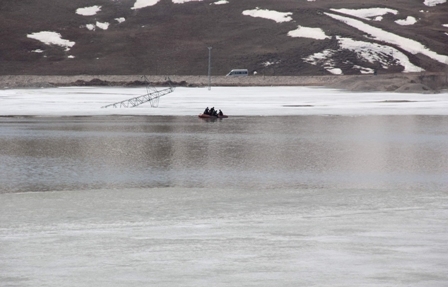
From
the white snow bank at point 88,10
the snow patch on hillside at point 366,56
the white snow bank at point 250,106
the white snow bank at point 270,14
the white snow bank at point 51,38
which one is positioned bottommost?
the white snow bank at point 250,106

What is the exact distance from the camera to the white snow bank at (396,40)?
144875 mm

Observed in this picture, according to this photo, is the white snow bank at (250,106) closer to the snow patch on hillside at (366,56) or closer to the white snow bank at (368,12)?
the snow patch on hillside at (366,56)

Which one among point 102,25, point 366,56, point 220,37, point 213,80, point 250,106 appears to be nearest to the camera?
point 250,106

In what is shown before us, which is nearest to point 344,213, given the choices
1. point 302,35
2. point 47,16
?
point 302,35

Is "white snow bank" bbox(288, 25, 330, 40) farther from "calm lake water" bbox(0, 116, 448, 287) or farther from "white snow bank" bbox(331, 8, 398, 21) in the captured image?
"calm lake water" bbox(0, 116, 448, 287)

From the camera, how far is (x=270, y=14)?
162 meters

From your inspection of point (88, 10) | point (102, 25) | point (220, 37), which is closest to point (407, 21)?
point (220, 37)

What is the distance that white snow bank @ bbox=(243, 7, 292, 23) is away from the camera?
15911 cm

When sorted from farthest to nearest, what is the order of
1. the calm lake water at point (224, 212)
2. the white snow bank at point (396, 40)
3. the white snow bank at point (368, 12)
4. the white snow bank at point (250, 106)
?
the white snow bank at point (368, 12) → the white snow bank at point (396, 40) → the white snow bank at point (250, 106) → the calm lake water at point (224, 212)

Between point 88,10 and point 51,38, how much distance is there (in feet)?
57.0

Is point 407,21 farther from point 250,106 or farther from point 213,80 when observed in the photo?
point 250,106

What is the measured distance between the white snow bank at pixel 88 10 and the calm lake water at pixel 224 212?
13532cm

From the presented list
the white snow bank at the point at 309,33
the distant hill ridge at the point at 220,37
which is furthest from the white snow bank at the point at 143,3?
the white snow bank at the point at 309,33

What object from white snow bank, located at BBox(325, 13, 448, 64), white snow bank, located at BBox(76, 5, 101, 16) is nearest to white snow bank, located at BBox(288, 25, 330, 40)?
white snow bank, located at BBox(325, 13, 448, 64)
